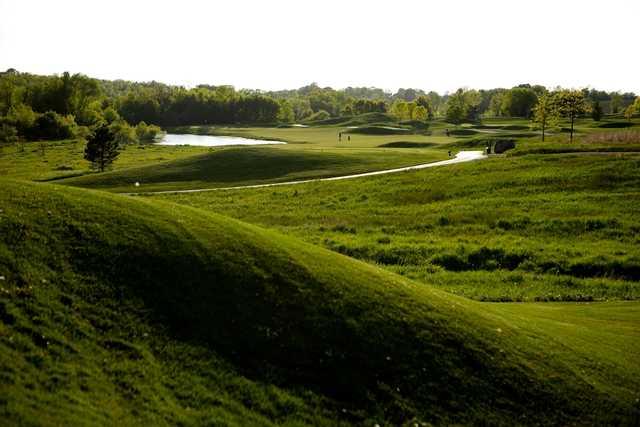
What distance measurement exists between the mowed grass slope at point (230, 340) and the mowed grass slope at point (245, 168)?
4396 cm

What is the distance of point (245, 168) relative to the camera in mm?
70438

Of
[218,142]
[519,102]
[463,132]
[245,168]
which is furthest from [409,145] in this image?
[519,102]

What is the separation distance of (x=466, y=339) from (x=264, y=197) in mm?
38355

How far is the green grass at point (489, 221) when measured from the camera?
3300cm

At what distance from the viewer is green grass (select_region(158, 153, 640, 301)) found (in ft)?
108

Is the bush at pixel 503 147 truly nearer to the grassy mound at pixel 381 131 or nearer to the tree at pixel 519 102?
the grassy mound at pixel 381 131

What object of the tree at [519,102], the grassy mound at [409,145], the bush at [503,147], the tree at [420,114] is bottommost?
the grassy mound at [409,145]

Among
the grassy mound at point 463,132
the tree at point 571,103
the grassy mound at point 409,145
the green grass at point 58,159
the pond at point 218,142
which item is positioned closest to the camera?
the green grass at point 58,159

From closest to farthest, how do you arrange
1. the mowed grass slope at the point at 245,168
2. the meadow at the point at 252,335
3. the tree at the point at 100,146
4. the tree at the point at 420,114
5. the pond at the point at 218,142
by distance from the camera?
the meadow at the point at 252,335 → the mowed grass slope at the point at 245,168 → the tree at the point at 100,146 → the pond at the point at 218,142 → the tree at the point at 420,114

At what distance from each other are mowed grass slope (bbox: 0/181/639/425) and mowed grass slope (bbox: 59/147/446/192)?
44.0m

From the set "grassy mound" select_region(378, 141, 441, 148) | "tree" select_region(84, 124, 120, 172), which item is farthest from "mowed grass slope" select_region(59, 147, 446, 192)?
"grassy mound" select_region(378, 141, 441, 148)

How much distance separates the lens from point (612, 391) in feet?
57.0

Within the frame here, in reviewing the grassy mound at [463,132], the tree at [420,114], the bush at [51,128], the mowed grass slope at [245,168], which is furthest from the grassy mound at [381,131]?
the bush at [51,128]

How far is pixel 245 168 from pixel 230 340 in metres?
56.1
